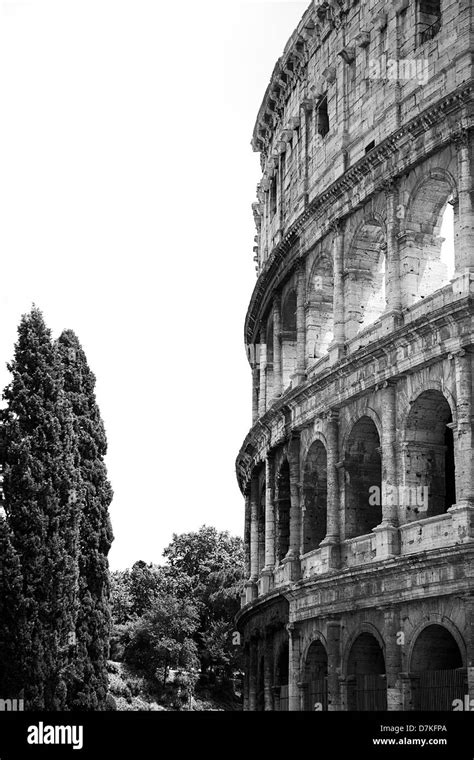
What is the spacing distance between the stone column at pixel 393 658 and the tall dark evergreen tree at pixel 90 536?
1188cm

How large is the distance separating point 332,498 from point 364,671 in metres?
3.41

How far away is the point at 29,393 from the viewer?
31844mm

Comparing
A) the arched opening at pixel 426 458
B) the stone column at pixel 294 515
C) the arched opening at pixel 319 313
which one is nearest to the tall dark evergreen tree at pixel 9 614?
the stone column at pixel 294 515

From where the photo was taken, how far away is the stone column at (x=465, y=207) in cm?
2231

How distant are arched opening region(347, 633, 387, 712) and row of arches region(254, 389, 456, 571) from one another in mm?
2138

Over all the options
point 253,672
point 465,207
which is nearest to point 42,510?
point 253,672

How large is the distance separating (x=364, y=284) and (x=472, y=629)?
886 centimetres

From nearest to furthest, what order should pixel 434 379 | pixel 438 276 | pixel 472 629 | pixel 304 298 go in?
pixel 472 629
pixel 434 379
pixel 438 276
pixel 304 298

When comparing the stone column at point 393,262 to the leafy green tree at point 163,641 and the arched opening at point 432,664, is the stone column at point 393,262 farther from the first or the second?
the leafy green tree at point 163,641

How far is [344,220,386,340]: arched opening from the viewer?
2661 centimetres

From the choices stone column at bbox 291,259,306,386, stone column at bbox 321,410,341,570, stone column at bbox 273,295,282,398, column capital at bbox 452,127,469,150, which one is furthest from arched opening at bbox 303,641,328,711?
column capital at bbox 452,127,469,150

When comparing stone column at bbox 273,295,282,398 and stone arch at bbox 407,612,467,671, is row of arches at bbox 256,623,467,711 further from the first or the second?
stone column at bbox 273,295,282,398
